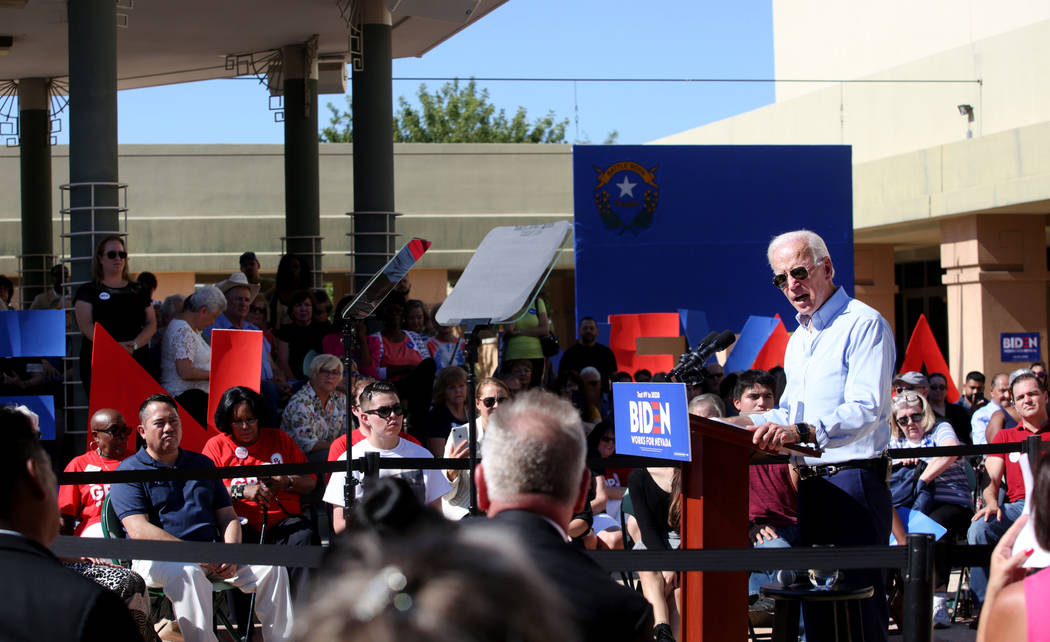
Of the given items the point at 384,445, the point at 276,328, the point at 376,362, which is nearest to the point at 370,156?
the point at 276,328

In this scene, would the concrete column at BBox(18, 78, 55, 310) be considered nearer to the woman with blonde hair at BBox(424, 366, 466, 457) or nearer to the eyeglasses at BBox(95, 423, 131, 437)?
the woman with blonde hair at BBox(424, 366, 466, 457)

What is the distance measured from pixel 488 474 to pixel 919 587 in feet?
5.59

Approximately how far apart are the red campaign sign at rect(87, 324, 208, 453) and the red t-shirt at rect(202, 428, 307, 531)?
9.4 inches

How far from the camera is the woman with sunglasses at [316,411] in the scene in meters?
7.66

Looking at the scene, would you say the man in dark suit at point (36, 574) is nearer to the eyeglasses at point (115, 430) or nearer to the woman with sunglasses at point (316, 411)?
the eyeglasses at point (115, 430)

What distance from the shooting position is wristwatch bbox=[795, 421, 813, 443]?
394 cm

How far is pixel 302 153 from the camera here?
13.7 meters

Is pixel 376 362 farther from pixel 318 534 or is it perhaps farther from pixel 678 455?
pixel 678 455

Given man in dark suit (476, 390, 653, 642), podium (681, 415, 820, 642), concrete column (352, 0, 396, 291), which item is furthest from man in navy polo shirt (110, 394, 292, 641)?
concrete column (352, 0, 396, 291)

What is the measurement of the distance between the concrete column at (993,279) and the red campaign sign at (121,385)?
Result: 12.2m

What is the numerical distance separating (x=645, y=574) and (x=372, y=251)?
6.19 metres

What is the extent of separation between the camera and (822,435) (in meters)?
3.99

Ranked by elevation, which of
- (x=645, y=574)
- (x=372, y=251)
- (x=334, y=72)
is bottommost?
(x=645, y=574)

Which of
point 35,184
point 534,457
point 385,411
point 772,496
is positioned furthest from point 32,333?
point 35,184
